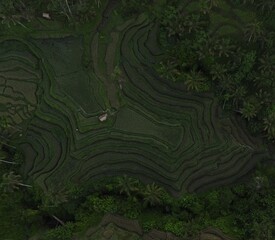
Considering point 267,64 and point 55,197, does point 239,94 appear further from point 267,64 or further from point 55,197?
point 55,197

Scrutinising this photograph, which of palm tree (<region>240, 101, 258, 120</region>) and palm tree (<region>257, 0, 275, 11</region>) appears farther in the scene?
palm tree (<region>257, 0, 275, 11</region>)

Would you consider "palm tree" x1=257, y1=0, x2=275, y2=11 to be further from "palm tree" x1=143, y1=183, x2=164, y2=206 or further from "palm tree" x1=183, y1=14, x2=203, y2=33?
"palm tree" x1=143, y1=183, x2=164, y2=206

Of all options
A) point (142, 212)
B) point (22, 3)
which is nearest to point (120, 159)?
point (142, 212)

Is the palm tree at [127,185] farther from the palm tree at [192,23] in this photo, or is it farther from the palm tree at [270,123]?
the palm tree at [192,23]

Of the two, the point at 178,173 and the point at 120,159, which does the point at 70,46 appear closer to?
the point at 120,159

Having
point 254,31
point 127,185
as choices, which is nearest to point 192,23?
point 254,31

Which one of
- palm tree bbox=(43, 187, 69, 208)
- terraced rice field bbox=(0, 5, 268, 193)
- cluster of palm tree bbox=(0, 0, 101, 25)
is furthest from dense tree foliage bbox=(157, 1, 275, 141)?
palm tree bbox=(43, 187, 69, 208)
